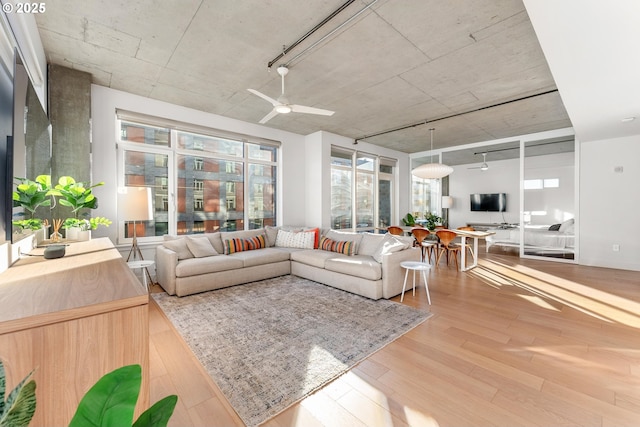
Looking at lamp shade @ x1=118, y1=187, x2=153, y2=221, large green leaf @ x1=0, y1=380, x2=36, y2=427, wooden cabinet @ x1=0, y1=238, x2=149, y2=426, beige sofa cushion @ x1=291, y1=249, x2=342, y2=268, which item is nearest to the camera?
large green leaf @ x1=0, y1=380, x2=36, y2=427

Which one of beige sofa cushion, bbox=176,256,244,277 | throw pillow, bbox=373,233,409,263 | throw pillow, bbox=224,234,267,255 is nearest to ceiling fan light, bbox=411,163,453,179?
throw pillow, bbox=373,233,409,263

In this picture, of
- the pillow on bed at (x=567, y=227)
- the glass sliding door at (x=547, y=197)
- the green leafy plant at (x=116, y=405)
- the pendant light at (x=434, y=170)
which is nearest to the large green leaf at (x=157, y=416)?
the green leafy plant at (x=116, y=405)

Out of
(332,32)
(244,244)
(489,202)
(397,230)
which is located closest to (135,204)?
(244,244)

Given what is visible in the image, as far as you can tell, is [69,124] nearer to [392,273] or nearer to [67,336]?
[67,336]

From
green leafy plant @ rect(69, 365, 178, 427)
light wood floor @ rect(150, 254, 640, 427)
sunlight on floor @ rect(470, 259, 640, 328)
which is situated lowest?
light wood floor @ rect(150, 254, 640, 427)

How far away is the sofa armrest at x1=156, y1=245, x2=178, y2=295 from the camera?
3658 mm

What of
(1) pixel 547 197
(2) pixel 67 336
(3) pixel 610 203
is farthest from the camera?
(1) pixel 547 197

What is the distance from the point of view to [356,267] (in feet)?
12.0

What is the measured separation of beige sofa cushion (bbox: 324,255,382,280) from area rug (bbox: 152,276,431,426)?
0.29m

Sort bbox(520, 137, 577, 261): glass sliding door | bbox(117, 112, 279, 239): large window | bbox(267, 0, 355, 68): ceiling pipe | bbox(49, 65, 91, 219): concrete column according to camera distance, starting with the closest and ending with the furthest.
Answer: bbox(267, 0, 355, 68): ceiling pipe → bbox(49, 65, 91, 219): concrete column → bbox(117, 112, 279, 239): large window → bbox(520, 137, 577, 261): glass sliding door

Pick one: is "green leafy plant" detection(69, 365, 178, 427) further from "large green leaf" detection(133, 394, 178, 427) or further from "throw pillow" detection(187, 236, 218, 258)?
"throw pillow" detection(187, 236, 218, 258)

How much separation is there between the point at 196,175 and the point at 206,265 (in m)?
1.86

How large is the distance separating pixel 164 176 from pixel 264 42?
2879 millimetres

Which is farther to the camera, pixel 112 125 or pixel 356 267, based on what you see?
pixel 112 125
